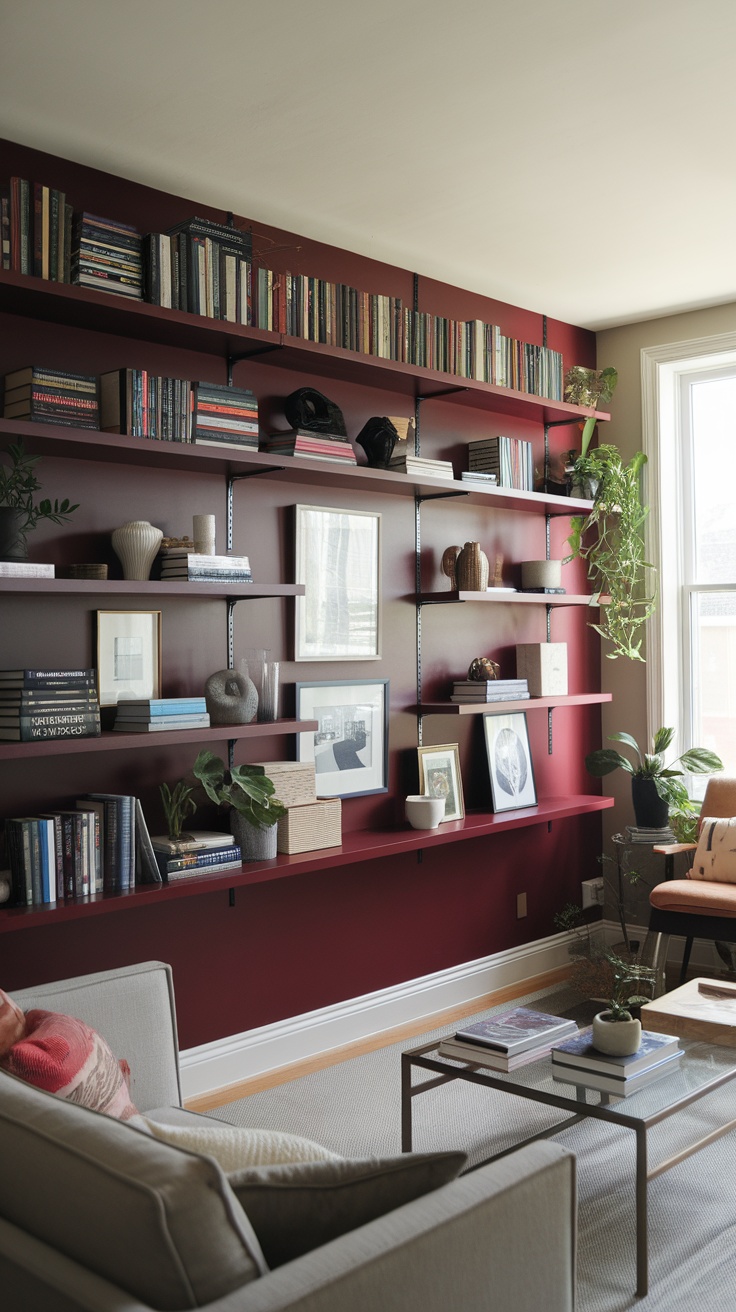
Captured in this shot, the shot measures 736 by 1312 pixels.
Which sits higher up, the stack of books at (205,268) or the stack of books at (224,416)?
the stack of books at (205,268)

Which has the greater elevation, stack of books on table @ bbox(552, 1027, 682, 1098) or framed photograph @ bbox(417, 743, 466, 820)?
framed photograph @ bbox(417, 743, 466, 820)

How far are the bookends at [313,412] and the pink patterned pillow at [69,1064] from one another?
215cm

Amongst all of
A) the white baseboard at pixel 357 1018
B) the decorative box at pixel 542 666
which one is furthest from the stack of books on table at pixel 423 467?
the white baseboard at pixel 357 1018

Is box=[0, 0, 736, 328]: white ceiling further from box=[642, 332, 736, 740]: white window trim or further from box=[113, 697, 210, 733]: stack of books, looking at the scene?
box=[113, 697, 210, 733]: stack of books

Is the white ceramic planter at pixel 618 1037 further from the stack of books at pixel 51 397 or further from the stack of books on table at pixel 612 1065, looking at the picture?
the stack of books at pixel 51 397

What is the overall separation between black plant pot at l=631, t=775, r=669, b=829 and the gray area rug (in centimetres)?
124

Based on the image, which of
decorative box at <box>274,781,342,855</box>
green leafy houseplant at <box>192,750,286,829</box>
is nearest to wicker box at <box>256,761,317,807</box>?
decorative box at <box>274,781,342,855</box>

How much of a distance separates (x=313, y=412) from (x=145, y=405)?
27.5 inches

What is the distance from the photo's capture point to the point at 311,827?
348 cm

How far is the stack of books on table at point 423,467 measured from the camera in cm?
379

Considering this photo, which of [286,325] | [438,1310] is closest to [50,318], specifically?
[286,325]

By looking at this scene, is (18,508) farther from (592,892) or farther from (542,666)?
(592,892)

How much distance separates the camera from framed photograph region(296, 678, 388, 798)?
371 cm

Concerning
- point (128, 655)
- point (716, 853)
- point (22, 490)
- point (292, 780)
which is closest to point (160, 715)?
point (128, 655)
